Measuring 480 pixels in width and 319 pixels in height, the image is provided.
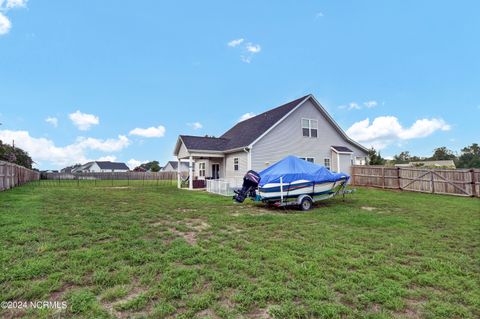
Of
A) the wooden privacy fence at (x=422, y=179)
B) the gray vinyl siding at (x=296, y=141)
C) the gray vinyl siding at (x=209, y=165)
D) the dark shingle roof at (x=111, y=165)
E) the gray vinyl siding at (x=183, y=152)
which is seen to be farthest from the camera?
the dark shingle roof at (x=111, y=165)

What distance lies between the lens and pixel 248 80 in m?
21.3

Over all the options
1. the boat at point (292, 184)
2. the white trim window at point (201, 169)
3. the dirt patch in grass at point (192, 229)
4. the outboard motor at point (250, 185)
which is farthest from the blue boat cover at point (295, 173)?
the white trim window at point (201, 169)

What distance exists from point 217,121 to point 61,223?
25.1 meters

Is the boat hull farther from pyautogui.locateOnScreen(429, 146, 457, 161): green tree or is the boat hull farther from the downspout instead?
pyautogui.locateOnScreen(429, 146, 457, 161): green tree

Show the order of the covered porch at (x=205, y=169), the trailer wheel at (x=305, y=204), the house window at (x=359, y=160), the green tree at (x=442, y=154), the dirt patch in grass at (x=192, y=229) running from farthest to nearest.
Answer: the green tree at (x=442, y=154) → the house window at (x=359, y=160) → the covered porch at (x=205, y=169) → the trailer wheel at (x=305, y=204) → the dirt patch in grass at (x=192, y=229)

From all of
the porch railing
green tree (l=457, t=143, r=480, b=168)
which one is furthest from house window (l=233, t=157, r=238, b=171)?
green tree (l=457, t=143, r=480, b=168)

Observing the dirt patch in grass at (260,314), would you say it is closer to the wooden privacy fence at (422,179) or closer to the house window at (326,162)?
the wooden privacy fence at (422,179)

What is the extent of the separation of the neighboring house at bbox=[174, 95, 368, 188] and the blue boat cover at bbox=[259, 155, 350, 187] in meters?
6.18

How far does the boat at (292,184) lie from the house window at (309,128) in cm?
851

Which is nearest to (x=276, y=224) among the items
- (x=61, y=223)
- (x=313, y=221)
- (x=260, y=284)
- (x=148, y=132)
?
(x=313, y=221)

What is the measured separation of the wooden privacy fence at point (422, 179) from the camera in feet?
42.8

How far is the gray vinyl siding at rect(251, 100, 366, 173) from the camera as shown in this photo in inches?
659

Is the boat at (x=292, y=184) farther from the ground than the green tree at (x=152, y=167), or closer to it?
closer to it

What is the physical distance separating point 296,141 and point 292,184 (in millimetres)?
9090
